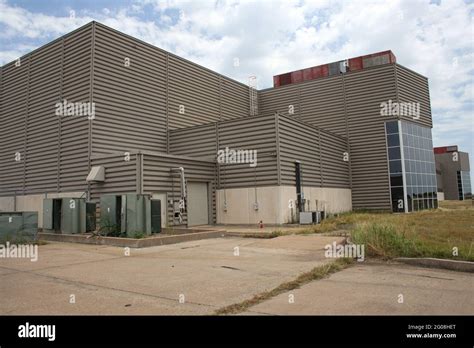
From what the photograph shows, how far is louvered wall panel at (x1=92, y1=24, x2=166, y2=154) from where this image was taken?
2292 cm

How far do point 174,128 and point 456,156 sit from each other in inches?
2966

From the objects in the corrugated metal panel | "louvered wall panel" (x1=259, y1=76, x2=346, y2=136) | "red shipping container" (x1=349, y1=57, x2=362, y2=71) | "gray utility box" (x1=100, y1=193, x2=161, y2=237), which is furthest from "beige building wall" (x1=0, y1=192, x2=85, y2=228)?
"red shipping container" (x1=349, y1=57, x2=362, y2=71)

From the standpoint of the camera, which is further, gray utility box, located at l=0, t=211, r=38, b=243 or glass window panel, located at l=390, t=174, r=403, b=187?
glass window panel, located at l=390, t=174, r=403, b=187

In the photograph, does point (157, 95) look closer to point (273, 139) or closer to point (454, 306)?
point (273, 139)

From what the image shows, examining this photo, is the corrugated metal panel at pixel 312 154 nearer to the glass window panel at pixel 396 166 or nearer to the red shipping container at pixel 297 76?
the glass window panel at pixel 396 166

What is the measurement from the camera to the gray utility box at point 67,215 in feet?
57.2

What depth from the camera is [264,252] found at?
12.4 m

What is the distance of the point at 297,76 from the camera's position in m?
39.0

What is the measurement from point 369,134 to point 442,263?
84.9 ft

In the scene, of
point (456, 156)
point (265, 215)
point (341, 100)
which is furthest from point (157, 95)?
point (456, 156)

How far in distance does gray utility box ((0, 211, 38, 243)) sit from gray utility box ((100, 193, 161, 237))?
2584 mm

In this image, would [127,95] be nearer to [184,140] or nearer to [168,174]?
[184,140]

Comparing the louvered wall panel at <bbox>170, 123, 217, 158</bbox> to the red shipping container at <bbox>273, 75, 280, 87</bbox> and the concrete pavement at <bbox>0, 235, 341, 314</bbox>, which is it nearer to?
the concrete pavement at <bbox>0, 235, 341, 314</bbox>

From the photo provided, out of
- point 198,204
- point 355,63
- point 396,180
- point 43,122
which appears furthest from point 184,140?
point 355,63
